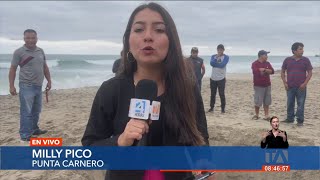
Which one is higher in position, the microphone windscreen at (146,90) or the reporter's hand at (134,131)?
the microphone windscreen at (146,90)

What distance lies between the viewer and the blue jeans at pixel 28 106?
20.3ft

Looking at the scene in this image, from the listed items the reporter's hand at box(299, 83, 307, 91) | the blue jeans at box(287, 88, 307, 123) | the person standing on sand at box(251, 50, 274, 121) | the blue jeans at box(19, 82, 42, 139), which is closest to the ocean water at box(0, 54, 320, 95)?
the blue jeans at box(19, 82, 42, 139)

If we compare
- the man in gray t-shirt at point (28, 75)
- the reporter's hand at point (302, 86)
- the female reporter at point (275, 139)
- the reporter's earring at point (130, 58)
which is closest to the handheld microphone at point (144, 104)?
the reporter's earring at point (130, 58)

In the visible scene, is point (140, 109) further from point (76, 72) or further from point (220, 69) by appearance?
point (76, 72)

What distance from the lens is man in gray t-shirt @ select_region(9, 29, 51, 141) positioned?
6074 millimetres

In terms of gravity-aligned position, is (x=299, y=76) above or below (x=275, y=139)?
above

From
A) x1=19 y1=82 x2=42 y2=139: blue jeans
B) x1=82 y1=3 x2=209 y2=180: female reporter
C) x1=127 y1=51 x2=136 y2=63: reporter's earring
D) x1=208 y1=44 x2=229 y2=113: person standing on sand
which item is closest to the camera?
x1=82 y1=3 x2=209 y2=180: female reporter

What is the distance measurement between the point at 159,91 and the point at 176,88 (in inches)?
3.9

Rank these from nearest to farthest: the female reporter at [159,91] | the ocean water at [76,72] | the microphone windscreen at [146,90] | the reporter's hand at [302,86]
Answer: the microphone windscreen at [146,90], the female reporter at [159,91], the reporter's hand at [302,86], the ocean water at [76,72]

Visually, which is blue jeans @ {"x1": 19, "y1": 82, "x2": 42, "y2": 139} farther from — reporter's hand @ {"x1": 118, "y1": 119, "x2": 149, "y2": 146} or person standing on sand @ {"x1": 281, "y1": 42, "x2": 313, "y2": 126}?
person standing on sand @ {"x1": 281, "y1": 42, "x2": 313, "y2": 126}

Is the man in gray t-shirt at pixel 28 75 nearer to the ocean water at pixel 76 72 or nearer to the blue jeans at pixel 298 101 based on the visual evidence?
the blue jeans at pixel 298 101

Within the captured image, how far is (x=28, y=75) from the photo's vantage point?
20.3ft

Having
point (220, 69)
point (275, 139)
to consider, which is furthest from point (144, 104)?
point (220, 69)
